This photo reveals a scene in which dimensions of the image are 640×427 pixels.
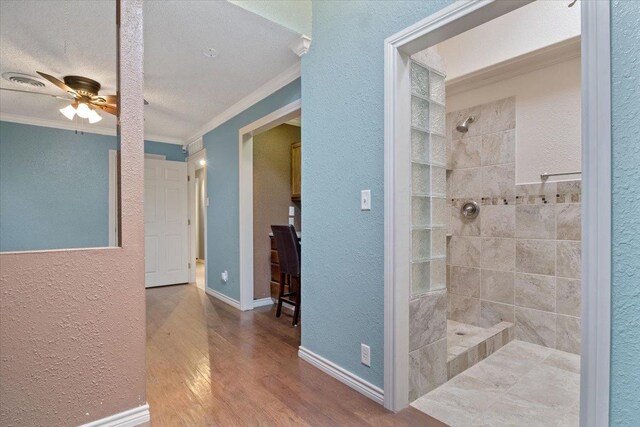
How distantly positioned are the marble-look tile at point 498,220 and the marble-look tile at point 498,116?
71 cm

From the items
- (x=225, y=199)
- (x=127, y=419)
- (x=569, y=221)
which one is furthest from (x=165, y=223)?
(x=569, y=221)

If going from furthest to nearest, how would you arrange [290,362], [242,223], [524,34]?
[242,223] < [524,34] < [290,362]

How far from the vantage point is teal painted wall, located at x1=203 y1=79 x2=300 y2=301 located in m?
3.77

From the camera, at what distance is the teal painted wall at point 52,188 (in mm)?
1602

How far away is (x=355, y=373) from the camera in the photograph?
1968mm

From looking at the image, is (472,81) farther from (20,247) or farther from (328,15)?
(20,247)

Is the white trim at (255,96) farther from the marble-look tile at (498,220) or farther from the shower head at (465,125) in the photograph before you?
the marble-look tile at (498,220)

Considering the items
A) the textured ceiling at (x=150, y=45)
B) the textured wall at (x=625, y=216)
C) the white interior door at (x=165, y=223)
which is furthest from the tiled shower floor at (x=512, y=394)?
the white interior door at (x=165, y=223)

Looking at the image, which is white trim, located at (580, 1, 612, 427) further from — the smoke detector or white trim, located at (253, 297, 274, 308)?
white trim, located at (253, 297, 274, 308)

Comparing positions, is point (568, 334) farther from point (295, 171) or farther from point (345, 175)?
point (295, 171)

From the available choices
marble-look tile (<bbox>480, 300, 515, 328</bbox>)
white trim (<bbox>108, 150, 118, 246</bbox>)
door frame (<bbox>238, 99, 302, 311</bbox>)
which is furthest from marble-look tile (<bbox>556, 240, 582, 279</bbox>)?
white trim (<bbox>108, 150, 118, 246</bbox>)

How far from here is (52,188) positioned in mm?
1962

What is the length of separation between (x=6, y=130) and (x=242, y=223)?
2160mm

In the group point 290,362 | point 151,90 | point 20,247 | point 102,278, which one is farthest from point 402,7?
point 151,90
